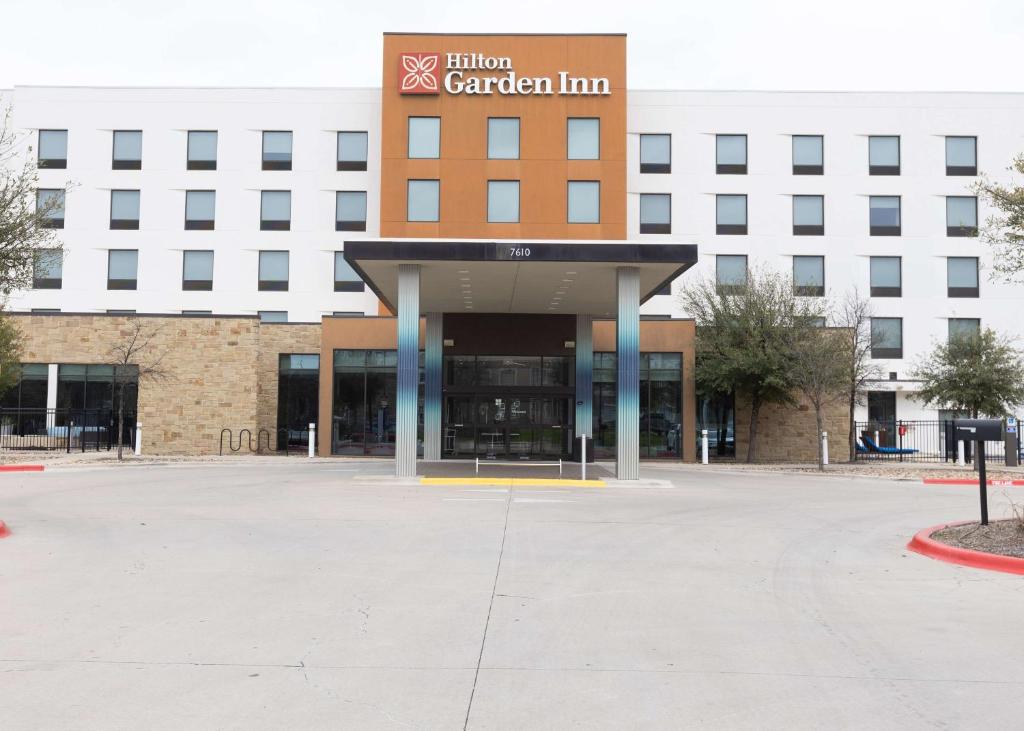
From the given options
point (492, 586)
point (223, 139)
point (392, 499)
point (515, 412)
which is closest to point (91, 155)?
point (223, 139)

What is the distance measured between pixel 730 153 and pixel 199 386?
2714cm

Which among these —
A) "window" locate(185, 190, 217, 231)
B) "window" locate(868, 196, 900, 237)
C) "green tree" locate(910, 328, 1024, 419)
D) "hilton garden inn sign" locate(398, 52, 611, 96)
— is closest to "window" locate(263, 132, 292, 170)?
"window" locate(185, 190, 217, 231)

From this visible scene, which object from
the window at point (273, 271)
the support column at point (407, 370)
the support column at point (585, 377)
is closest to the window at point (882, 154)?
the support column at point (585, 377)

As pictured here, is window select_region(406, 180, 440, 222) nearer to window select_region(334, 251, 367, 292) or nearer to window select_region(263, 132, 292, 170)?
window select_region(334, 251, 367, 292)

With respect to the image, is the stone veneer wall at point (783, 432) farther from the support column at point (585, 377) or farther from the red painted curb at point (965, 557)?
the red painted curb at point (965, 557)

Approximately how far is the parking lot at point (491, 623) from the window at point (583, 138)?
949 inches

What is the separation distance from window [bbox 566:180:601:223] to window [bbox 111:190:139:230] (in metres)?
22.0

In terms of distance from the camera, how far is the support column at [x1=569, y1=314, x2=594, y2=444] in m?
28.5

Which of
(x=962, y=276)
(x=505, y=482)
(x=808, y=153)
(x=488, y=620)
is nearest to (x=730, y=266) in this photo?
(x=808, y=153)

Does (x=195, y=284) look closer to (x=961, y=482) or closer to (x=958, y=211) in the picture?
(x=961, y=482)

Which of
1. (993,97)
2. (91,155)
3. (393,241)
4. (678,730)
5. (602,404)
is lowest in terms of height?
(678,730)

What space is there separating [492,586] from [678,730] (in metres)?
3.95

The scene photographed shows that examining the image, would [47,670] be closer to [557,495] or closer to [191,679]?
[191,679]

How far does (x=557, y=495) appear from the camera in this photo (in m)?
17.5
